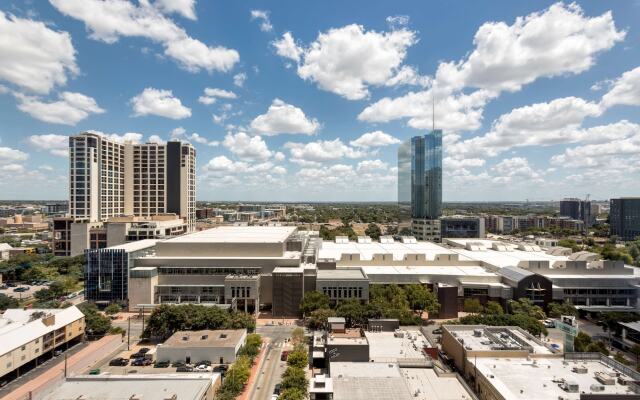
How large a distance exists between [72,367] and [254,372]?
2560 cm

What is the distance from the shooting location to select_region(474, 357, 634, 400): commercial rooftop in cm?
3569

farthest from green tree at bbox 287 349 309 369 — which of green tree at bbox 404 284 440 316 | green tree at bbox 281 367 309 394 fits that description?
green tree at bbox 404 284 440 316

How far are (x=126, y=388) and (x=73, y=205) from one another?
113364 millimetres

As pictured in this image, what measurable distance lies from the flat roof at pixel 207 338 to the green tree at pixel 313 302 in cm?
1479

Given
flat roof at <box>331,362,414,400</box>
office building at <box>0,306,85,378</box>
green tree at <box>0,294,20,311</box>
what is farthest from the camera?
green tree at <box>0,294,20,311</box>

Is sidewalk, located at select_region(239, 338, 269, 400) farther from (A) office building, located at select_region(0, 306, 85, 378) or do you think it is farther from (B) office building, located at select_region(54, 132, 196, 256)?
(B) office building, located at select_region(54, 132, 196, 256)

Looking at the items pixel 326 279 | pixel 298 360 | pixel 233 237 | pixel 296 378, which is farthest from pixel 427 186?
pixel 296 378

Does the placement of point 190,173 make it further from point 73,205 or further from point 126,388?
point 126,388

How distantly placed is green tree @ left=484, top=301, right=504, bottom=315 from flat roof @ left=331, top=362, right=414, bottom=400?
121 ft

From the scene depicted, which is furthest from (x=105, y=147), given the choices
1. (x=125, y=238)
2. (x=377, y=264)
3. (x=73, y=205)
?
(x=377, y=264)

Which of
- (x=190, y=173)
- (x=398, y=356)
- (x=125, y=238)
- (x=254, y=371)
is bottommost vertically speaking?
(x=254, y=371)

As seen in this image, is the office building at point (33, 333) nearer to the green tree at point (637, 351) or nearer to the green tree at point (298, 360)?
the green tree at point (298, 360)

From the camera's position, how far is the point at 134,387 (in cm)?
3806

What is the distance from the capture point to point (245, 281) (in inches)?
2977
